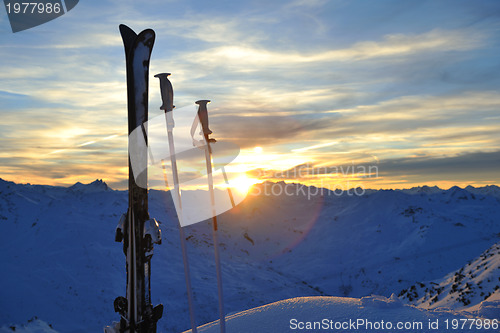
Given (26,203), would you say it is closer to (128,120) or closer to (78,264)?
(78,264)

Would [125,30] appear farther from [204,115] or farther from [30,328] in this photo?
[30,328]

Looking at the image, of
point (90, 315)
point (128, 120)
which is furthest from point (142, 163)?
point (90, 315)

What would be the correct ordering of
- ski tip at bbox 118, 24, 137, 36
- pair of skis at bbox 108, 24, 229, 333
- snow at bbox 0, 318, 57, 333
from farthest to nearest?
snow at bbox 0, 318, 57, 333 < ski tip at bbox 118, 24, 137, 36 < pair of skis at bbox 108, 24, 229, 333

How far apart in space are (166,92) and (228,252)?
33373 mm

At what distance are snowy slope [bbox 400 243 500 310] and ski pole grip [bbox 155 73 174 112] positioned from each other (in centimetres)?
1171

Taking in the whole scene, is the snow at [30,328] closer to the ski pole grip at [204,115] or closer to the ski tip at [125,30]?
the ski pole grip at [204,115]

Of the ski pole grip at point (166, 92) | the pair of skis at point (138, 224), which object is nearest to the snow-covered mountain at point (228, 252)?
the pair of skis at point (138, 224)

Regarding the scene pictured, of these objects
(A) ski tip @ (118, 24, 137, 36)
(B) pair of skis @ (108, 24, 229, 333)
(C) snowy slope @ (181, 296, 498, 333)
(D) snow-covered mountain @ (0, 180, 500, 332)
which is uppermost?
(A) ski tip @ (118, 24, 137, 36)

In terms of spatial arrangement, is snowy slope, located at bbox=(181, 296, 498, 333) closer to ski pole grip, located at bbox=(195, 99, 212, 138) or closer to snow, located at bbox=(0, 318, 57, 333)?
ski pole grip, located at bbox=(195, 99, 212, 138)

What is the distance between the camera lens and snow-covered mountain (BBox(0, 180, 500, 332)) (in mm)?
19250

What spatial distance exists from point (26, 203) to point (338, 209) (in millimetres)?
49964

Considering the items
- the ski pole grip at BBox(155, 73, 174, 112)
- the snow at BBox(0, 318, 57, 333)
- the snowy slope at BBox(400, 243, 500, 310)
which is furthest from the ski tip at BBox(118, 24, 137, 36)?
the snowy slope at BBox(400, 243, 500, 310)

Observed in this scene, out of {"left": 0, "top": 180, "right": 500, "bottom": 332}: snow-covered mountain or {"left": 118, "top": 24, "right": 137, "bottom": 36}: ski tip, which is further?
{"left": 0, "top": 180, "right": 500, "bottom": 332}: snow-covered mountain

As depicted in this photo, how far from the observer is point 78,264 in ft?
73.9
